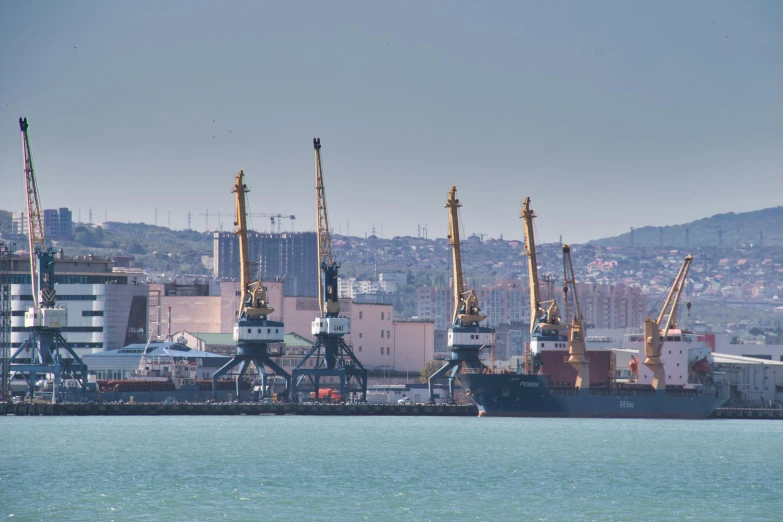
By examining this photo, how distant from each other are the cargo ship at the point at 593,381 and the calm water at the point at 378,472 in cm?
1115

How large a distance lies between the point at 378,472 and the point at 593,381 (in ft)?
158

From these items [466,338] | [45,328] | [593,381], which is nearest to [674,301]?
[593,381]

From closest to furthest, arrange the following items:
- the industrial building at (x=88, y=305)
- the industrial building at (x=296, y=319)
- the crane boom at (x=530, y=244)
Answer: the crane boom at (x=530, y=244) → the industrial building at (x=88, y=305) → the industrial building at (x=296, y=319)

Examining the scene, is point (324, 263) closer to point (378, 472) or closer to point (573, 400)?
point (573, 400)

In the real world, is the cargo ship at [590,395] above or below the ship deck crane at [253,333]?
below

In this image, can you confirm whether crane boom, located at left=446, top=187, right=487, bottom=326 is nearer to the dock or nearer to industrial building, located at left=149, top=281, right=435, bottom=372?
the dock

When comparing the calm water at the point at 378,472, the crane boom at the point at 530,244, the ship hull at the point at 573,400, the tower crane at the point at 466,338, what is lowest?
the calm water at the point at 378,472

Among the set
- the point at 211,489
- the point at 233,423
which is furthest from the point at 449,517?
the point at 233,423

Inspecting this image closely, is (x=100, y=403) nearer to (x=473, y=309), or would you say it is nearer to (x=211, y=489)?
(x=473, y=309)

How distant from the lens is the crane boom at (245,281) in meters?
106

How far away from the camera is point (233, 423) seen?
91875 mm

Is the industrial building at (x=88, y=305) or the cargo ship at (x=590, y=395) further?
the industrial building at (x=88, y=305)

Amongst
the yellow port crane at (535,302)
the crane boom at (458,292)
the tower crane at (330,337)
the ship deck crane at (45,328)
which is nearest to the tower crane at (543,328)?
the yellow port crane at (535,302)

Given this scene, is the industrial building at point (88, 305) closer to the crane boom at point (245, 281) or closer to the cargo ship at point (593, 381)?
the crane boom at point (245, 281)
